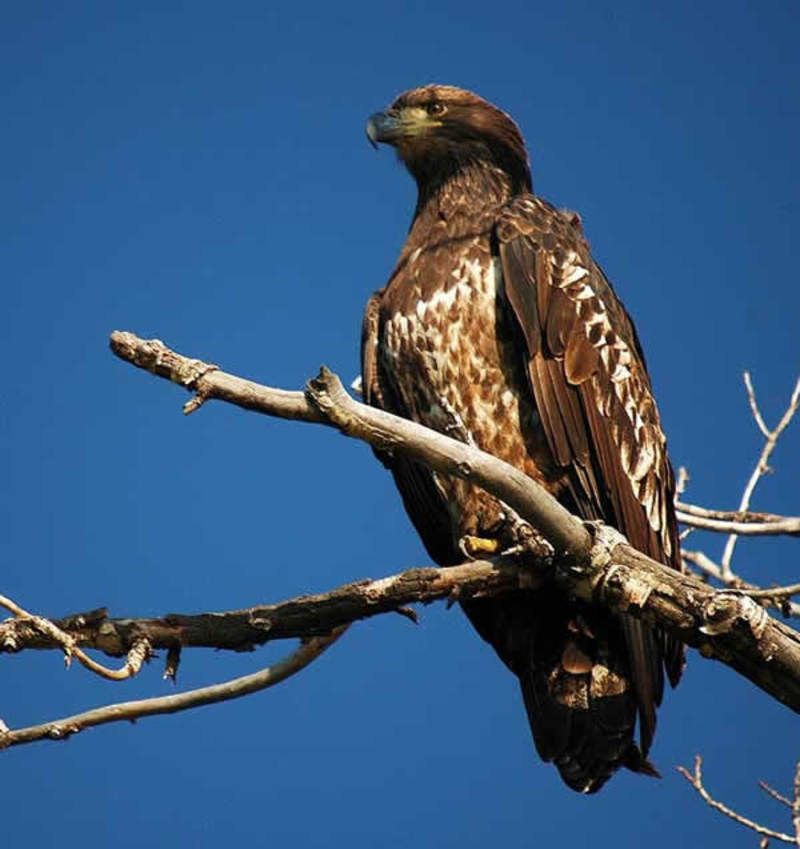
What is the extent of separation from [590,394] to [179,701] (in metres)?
1.98

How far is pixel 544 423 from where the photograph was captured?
16.7 ft

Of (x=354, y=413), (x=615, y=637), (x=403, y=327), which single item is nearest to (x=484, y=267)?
(x=403, y=327)

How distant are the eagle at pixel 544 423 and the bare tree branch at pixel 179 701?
3.05ft

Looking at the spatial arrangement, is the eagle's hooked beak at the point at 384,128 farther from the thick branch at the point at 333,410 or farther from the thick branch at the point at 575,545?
the thick branch at the point at 333,410

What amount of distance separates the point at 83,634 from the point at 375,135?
9.95ft

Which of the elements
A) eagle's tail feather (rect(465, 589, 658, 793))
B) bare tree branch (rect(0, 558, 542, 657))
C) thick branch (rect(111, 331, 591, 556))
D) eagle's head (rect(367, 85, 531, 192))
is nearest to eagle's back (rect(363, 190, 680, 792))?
eagle's tail feather (rect(465, 589, 658, 793))

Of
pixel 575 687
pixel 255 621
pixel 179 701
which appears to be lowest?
pixel 179 701

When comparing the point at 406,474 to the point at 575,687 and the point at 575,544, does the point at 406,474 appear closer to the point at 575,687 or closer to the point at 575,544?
the point at 575,687

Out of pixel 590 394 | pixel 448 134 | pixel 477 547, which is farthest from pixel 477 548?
pixel 448 134

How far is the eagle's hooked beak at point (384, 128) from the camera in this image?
626 cm

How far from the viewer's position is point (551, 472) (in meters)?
5.20

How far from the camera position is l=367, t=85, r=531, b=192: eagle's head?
6.11m

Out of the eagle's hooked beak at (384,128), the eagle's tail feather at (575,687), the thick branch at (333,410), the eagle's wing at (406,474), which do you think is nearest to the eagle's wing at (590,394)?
the eagle's tail feather at (575,687)

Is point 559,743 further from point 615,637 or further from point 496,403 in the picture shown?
point 496,403
